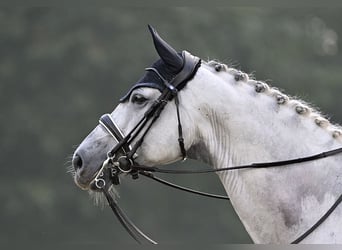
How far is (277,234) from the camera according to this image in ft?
22.4

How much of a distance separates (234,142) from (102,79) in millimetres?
18364

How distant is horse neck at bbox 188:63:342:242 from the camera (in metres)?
6.79

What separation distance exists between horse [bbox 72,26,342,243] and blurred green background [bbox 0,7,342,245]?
15994 millimetres

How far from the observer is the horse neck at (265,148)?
6793 millimetres

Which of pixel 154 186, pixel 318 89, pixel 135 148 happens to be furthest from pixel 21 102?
pixel 135 148

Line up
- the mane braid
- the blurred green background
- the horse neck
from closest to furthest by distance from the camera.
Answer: the horse neck → the mane braid → the blurred green background

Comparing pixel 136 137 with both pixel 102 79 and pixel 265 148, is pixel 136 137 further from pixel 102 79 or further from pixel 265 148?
pixel 102 79

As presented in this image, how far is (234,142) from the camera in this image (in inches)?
278

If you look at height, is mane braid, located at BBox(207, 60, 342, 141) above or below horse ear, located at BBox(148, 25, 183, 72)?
below

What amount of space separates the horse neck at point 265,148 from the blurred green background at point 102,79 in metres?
16.1

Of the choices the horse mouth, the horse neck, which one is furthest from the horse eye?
the horse mouth

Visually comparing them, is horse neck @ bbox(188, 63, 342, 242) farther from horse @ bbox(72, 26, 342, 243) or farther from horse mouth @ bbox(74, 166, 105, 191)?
horse mouth @ bbox(74, 166, 105, 191)

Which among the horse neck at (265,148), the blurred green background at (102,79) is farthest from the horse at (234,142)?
the blurred green background at (102,79)

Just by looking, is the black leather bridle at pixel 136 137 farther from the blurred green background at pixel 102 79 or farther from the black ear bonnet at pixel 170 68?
the blurred green background at pixel 102 79
